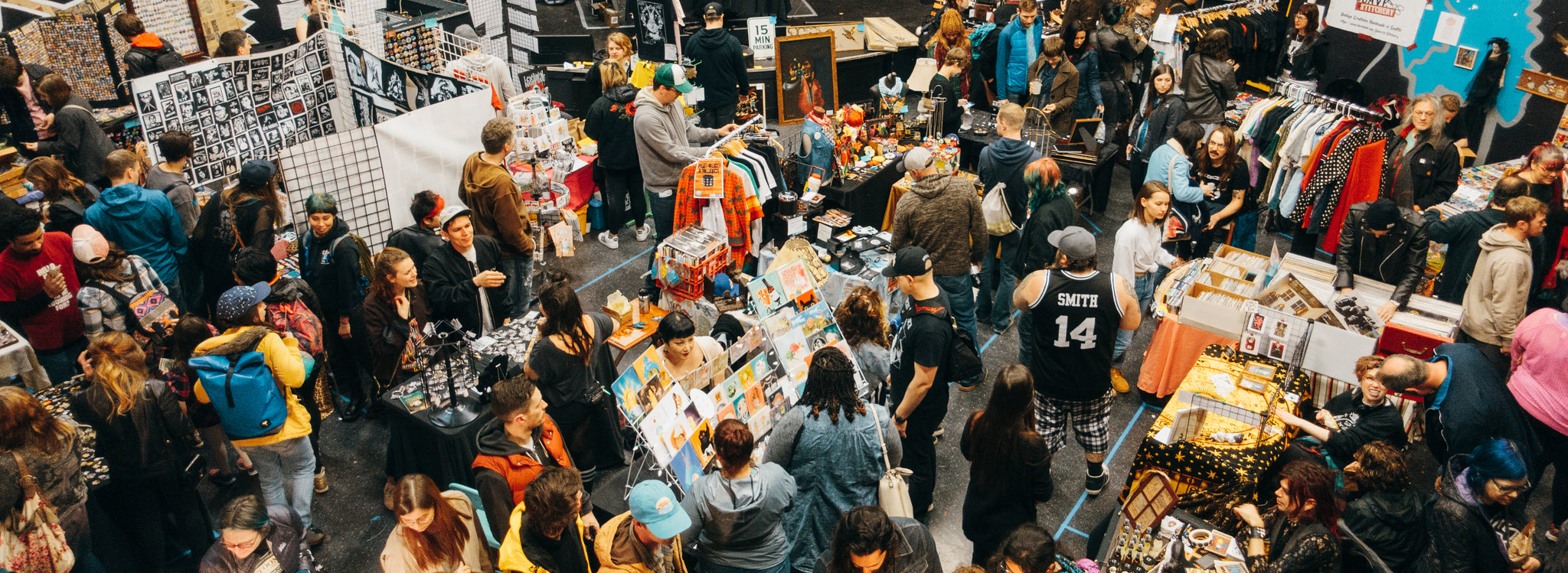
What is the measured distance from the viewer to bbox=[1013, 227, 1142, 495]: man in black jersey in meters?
5.05

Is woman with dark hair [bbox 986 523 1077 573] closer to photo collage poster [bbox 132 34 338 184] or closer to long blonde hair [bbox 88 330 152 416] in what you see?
long blonde hair [bbox 88 330 152 416]

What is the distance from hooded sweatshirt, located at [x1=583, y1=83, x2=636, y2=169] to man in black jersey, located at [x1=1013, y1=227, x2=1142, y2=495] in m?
3.81

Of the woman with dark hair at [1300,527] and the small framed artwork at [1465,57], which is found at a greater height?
the small framed artwork at [1465,57]

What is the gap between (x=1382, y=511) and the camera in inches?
162

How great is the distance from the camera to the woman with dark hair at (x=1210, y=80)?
8.41 metres

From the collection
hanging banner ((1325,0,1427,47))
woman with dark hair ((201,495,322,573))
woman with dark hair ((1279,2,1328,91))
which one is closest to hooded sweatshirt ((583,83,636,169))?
woman with dark hair ((201,495,322,573))

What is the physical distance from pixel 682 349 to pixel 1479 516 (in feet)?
11.9

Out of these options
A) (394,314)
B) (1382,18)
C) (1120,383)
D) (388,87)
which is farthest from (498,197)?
(1382,18)

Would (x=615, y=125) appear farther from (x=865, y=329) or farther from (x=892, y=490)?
(x=892, y=490)

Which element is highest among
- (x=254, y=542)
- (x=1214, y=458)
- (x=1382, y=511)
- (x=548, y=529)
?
(x=548, y=529)

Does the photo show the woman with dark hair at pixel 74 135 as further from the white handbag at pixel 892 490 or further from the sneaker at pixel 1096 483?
the sneaker at pixel 1096 483

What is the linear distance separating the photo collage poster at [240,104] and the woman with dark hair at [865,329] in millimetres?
4924

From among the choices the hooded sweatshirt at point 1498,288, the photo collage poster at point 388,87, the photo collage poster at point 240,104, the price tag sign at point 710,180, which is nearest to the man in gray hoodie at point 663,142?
the price tag sign at point 710,180

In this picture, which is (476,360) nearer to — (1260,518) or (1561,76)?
(1260,518)
